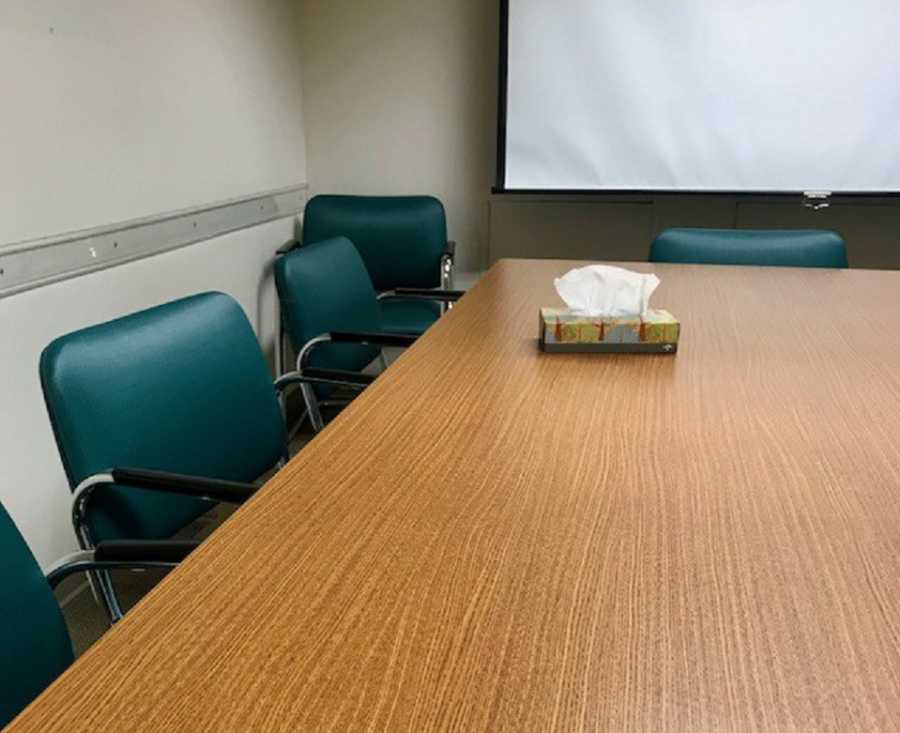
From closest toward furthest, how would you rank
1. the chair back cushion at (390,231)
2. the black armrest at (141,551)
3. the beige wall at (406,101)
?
the black armrest at (141,551) → the chair back cushion at (390,231) → the beige wall at (406,101)

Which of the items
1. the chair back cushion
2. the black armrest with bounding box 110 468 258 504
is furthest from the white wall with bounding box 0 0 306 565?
the black armrest with bounding box 110 468 258 504

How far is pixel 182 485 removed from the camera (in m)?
1.04

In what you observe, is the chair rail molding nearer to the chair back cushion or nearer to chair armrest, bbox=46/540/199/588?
the chair back cushion

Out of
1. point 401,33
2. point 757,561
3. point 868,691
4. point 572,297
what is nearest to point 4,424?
point 572,297

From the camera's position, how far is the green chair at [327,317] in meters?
1.72

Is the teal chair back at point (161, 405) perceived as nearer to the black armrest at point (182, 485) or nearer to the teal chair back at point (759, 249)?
the black armrest at point (182, 485)

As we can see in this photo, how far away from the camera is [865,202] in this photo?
2988mm

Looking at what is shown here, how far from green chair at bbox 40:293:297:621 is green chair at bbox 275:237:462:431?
242 mm

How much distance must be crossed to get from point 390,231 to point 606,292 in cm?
177

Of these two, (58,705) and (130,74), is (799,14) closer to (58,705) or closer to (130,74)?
(130,74)

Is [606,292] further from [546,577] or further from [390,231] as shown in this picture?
[390,231]

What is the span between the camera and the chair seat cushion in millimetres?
2670

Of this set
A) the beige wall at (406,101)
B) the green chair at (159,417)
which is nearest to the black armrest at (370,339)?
the green chair at (159,417)

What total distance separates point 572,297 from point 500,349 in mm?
157
